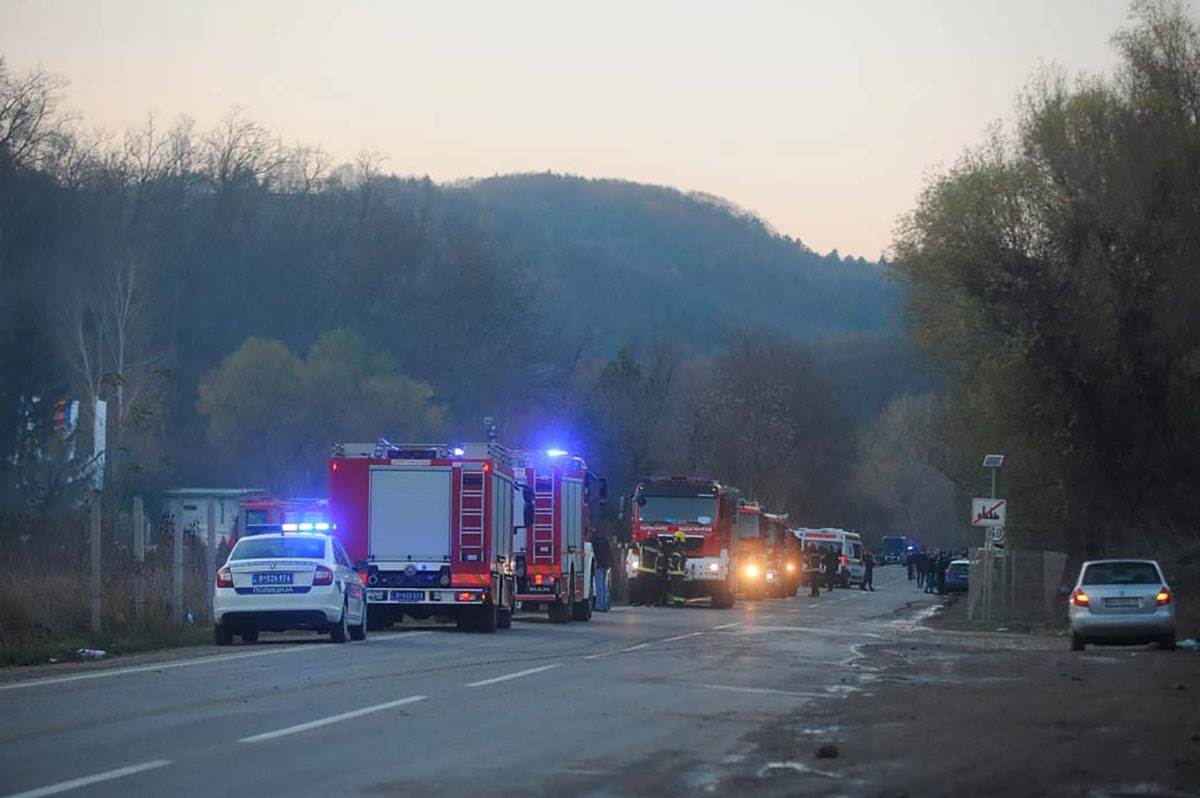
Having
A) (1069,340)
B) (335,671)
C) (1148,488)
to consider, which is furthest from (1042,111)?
(335,671)

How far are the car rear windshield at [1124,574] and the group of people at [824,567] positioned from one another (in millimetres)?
39425

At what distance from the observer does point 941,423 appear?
219 feet

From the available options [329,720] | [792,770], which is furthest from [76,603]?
[792,770]

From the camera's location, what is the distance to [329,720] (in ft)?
49.2

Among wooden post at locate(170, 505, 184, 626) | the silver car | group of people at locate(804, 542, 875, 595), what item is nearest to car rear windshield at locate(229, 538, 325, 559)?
Result: wooden post at locate(170, 505, 184, 626)

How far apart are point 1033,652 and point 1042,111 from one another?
22854 millimetres

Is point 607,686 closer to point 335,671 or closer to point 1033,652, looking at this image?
point 335,671

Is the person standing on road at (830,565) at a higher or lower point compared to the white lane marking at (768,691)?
higher

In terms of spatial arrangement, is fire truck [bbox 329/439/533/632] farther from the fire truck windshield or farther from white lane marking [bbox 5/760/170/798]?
the fire truck windshield

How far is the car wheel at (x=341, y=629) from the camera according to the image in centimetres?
2675

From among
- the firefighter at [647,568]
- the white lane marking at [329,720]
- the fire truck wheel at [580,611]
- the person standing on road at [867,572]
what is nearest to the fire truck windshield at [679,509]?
the firefighter at [647,568]

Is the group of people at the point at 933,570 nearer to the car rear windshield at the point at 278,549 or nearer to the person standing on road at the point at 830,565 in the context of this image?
the person standing on road at the point at 830,565

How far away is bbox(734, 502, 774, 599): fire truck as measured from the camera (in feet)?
193

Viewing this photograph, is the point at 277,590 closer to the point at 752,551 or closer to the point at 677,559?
the point at 677,559
